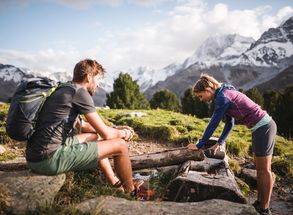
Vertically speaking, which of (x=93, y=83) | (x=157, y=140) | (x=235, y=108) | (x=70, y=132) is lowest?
(x=157, y=140)

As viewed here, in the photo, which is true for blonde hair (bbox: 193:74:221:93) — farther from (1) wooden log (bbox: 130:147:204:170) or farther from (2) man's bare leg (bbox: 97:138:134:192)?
(2) man's bare leg (bbox: 97:138:134:192)

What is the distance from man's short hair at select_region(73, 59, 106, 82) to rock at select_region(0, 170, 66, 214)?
168cm

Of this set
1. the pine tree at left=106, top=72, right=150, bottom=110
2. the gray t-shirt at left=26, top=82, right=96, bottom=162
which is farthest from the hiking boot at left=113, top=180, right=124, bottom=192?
the pine tree at left=106, top=72, right=150, bottom=110

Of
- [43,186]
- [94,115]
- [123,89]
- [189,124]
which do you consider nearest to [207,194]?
[94,115]

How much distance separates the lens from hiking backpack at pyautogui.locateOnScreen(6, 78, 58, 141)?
435 cm

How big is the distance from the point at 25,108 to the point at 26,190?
129cm

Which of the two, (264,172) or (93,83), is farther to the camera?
(264,172)

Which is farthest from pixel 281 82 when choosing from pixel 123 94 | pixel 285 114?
pixel 123 94

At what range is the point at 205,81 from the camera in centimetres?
606

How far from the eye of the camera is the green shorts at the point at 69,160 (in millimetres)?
4750

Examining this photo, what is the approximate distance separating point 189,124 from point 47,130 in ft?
35.5

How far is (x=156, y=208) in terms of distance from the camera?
4.37 meters

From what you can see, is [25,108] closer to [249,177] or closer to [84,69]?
[84,69]

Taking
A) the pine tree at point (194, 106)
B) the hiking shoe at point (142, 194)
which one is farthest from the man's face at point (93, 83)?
the pine tree at point (194, 106)
